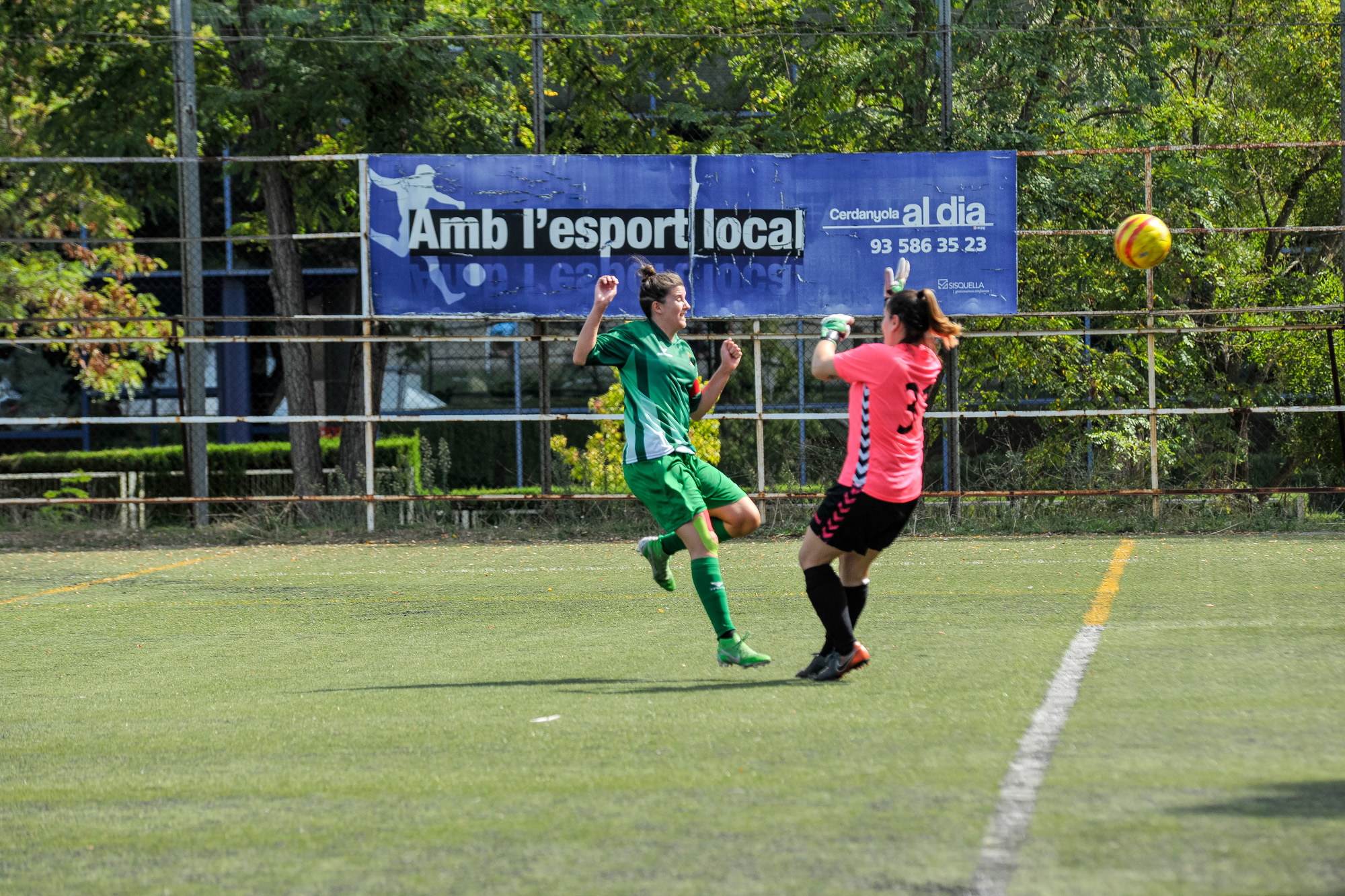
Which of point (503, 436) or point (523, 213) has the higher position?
point (523, 213)

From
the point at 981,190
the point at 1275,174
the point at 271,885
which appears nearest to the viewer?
the point at 271,885

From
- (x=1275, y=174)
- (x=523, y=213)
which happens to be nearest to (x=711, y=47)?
(x=523, y=213)

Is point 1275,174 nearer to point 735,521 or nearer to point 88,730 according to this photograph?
point 735,521

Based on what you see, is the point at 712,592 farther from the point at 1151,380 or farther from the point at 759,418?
the point at 1151,380

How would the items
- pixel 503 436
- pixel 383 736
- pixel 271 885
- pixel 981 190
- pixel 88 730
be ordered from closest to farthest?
1. pixel 271 885
2. pixel 383 736
3. pixel 88 730
4. pixel 981 190
5. pixel 503 436

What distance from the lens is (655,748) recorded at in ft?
15.5

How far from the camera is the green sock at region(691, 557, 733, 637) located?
6.49m

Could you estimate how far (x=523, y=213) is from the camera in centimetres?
1466

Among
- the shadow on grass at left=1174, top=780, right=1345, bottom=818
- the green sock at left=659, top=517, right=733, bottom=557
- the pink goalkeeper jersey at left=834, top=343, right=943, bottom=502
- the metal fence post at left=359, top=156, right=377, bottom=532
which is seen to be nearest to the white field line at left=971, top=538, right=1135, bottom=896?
the shadow on grass at left=1174, top=780, right=1345, bottom=818

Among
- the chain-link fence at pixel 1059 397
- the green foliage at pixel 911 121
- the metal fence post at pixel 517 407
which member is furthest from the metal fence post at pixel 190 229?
the metal fence post at pixel 517 407

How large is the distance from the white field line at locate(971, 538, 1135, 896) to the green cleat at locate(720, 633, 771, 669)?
1318 millimetres

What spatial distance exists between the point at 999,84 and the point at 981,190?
3.55 m

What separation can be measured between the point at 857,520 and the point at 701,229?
29.9 ft

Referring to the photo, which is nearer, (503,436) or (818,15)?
(818,15)
